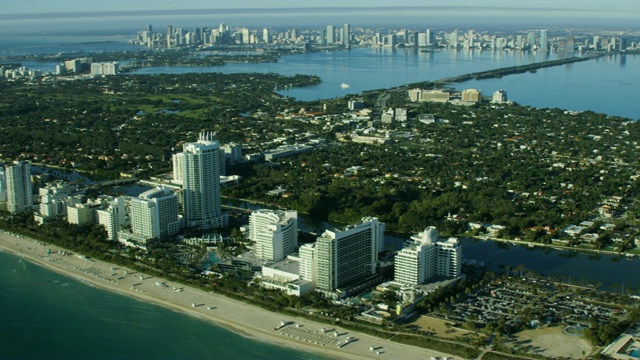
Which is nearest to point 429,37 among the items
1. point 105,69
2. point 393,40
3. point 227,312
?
point 393,40

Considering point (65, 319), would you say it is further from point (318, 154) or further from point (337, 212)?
point (318, 154)

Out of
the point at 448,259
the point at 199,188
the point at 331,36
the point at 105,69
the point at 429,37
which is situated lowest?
the point at 448,259

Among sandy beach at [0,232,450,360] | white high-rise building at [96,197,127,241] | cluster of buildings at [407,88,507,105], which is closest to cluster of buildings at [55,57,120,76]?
cluster of buildings at [407,88,507,105]

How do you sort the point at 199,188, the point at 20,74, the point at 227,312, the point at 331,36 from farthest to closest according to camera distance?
the point at 331,36
the point at 20,74
the point at 199,188
the point at 227,312

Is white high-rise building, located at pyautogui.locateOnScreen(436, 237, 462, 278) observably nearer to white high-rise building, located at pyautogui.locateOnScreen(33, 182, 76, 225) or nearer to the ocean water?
the ocean water

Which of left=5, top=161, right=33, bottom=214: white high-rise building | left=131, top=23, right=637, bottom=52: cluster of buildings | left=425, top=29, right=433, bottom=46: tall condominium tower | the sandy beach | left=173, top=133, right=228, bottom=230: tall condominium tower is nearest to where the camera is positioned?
the sandy beach

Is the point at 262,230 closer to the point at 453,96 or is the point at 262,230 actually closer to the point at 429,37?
the point at 453,96
